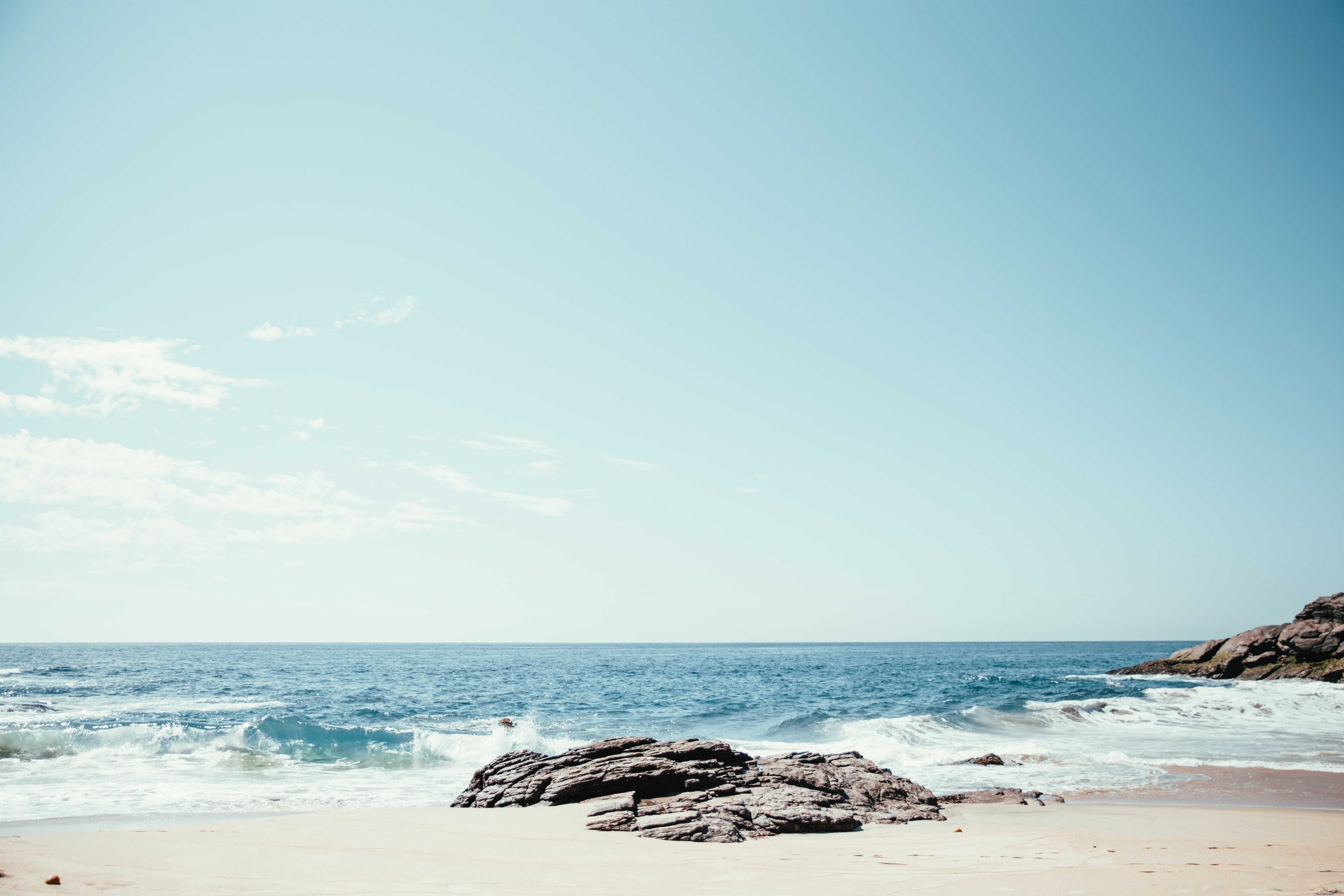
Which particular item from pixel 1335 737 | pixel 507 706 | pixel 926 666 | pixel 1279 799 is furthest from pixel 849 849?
pixel 926 666

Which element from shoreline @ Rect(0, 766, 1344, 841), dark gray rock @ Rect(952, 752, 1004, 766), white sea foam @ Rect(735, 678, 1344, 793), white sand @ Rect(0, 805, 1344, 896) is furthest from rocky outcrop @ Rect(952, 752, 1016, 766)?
white sand @ Rect(0, 805, 1344, 896)

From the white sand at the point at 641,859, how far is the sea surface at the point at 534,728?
14.8 feet

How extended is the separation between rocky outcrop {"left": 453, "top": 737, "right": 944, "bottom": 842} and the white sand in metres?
0.44

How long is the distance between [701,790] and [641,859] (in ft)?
12.6

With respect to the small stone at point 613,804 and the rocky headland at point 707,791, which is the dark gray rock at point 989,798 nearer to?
the rocky headland at point 707,791

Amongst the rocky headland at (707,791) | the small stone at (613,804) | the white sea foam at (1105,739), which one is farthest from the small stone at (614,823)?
the white sea foam at (1105,739)

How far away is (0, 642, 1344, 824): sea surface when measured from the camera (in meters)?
16.1

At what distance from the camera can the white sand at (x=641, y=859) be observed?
264 inches

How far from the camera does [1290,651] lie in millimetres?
43938

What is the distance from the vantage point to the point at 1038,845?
9258 millimetres

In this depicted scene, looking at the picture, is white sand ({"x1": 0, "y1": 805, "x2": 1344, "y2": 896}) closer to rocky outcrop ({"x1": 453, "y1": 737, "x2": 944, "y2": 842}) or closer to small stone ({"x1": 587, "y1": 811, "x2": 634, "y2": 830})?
small stone ({"x1": 587, "y1": 811, "x2": 634, "y2": 830})

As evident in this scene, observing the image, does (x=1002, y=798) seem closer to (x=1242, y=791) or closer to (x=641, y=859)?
(x=1242, y=791)

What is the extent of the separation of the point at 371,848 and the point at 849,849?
6109 millimetres

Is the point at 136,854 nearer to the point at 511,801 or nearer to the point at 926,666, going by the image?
the point at 511,801
